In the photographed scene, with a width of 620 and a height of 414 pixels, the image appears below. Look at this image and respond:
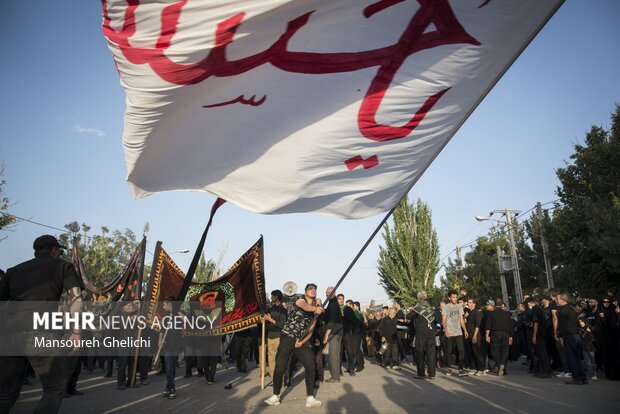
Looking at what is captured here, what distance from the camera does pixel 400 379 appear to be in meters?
10.4

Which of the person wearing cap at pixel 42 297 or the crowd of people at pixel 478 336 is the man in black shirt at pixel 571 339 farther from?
the person wearing cap at pixel 42 297

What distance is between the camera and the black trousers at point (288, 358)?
748cm

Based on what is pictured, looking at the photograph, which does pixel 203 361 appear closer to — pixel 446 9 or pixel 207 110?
pixel 207 110

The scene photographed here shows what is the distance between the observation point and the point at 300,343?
298 inches

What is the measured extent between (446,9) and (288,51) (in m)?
1.64

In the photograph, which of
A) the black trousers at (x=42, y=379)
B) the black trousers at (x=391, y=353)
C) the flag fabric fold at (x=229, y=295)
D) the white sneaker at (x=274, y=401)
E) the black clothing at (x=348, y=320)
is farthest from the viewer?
the black trousers at (x=391, y=353)

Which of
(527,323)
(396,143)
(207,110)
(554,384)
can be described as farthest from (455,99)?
(527,323)

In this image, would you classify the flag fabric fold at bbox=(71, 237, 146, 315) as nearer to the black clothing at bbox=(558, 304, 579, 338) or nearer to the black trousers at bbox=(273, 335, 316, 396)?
the black trousers at bbox=(273, 335, 316, 396)

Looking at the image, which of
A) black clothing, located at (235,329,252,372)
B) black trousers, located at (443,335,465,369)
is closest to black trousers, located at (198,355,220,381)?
black clothing, located at (235,329,252,372)

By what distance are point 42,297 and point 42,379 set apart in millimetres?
806

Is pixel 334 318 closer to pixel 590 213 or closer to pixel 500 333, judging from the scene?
pixel 500 333

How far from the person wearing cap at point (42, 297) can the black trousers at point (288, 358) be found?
3900 mm

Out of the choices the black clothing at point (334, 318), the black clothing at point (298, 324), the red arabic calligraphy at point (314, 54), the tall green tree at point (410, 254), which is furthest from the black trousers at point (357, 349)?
the tall green tree at point (410, 254)

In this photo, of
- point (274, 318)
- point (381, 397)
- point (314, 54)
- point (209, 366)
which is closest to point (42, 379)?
point (314, 54)
